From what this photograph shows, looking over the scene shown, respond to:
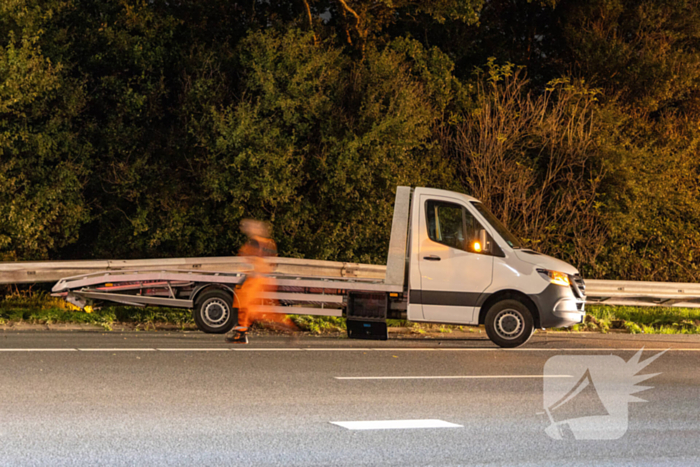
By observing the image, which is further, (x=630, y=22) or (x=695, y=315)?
(x=630, y=22)

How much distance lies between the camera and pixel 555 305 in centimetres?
1170

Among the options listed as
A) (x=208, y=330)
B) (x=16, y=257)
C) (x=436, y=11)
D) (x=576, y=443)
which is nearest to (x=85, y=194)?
(x=16, y=257)

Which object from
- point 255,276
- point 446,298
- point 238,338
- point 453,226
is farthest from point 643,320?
point 238,338

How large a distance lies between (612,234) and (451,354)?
40.6 ft

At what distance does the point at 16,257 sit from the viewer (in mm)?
18344

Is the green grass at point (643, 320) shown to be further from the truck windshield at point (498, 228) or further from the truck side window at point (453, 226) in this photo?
the truck side window at point (453, 226)

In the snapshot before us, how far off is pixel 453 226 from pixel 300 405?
525 cm

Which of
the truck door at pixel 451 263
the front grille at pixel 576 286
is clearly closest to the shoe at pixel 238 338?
the truck door at pixel 451 263

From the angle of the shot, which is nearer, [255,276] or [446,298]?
[446,298]

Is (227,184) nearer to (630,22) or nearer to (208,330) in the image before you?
(208,330)

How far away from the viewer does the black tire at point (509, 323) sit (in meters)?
11.8

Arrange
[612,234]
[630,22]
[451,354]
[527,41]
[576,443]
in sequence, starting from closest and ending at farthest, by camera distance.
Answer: [576,443] → [451,354] → [612,234] → [630,22] → [527,41]

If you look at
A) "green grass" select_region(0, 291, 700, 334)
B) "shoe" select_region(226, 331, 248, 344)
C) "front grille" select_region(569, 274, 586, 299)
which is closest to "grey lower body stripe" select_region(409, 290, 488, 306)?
"front grille" select_region(569, 274, 586, 299)

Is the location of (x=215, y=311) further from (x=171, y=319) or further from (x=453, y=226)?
(x=453, y=226)
